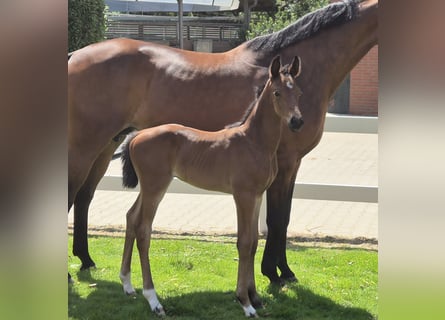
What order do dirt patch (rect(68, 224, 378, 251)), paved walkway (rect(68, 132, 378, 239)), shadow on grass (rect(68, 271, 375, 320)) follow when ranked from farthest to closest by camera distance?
paved walkway (rect(68, 132, 378, 239)), dirt patch (rect(68, 224, 378, 251)), shadow on grass (rect(68, 271, 375, 320))

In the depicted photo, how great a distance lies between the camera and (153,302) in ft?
11.9

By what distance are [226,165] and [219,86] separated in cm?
91

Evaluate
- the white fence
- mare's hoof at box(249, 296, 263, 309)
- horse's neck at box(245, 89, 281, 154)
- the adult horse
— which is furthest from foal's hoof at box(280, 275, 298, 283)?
the white fence

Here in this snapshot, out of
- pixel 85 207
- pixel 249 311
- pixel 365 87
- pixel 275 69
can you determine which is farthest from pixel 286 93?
pixel 365 87

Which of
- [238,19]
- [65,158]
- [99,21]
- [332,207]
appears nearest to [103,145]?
[65,158]

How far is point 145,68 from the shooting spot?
432 centimetres

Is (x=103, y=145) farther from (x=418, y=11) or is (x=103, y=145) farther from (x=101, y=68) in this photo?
(x=418, y=11)

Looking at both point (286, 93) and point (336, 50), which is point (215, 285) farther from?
point (336, 50)

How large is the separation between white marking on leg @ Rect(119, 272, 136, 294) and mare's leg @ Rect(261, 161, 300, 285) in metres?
1.02

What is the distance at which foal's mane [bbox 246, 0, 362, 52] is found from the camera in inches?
162

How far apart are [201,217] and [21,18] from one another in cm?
539

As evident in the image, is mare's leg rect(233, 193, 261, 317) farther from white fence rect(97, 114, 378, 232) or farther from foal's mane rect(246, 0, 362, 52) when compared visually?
white fence rect(97, 114, 378, 232)

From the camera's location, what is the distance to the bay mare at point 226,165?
3.42 meters

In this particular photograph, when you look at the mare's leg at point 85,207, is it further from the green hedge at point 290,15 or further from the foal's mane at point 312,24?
the green hedge at point 290,15
